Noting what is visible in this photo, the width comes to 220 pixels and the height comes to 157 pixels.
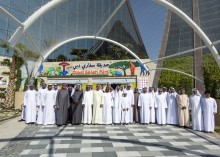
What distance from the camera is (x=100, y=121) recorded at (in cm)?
1023

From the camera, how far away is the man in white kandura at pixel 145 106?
10.6m

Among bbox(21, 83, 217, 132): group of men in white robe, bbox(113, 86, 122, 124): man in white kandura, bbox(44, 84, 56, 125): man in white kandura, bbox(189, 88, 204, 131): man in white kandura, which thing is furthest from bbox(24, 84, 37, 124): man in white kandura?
bbox(189, 88, 204, 131): man in white kandura

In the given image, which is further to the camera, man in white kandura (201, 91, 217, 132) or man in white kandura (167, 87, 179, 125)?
man in white kandura (167, 87, 179, 125)

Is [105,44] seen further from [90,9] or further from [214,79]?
[214,79]

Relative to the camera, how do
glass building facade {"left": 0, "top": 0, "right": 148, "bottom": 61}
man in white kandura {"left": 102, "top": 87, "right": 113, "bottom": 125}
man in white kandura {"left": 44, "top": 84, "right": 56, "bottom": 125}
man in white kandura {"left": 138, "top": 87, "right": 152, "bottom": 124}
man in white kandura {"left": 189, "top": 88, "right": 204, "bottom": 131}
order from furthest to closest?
glass building facade {"left": 0, "top": 0, "right": 148, "bottom": 61} → man in white kandura {"left": 138, "top": 87, "right": 152, "bottom": 124} → man in white kandura {"left": 102, "top": 87, "right": 113, "bottom": 125} → man in white kandura {"left": 44, "top": 84, "right": 56, "bottom": 125} → man in white kandura {"left": 189, "top": 88, "right": 204, "bottom": 131}

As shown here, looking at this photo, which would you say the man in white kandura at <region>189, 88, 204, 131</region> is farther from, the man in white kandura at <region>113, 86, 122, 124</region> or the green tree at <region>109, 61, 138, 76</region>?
the green tree at <region>109, 61, 138, 76</region>

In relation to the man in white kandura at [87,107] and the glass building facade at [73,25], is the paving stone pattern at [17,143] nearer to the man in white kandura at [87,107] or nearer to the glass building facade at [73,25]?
the man in white kandura at [87,107]

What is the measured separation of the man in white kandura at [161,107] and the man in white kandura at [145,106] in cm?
35

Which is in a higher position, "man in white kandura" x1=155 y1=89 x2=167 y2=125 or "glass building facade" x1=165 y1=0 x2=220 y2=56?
"glass building facade" x1=165 y1=0 x2=220 y2=56

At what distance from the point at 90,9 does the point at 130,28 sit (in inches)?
413

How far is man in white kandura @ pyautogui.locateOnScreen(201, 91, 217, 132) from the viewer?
8.78 m

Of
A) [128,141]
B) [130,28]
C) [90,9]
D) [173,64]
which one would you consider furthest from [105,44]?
[128,141]

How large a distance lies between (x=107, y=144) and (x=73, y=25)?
33.3 metres

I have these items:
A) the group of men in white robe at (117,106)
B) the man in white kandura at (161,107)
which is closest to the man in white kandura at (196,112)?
the group of men in white robe at (117,106)
